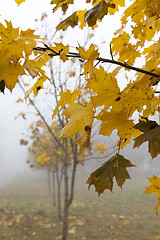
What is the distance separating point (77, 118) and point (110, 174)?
11.2 inches

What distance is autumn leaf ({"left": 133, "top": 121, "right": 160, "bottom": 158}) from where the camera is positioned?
79 centimetres

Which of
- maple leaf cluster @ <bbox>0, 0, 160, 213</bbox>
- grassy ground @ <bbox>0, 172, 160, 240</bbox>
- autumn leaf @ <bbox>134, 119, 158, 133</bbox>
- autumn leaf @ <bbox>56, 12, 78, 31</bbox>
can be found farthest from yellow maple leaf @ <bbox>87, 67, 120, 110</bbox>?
grassy ground @ <bbox>0, 172, 160, 240</bbox>

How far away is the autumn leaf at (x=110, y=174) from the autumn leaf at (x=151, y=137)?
129mm

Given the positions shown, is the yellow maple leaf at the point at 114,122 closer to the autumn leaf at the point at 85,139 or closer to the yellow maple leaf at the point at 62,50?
the autumn leaf at the point at 85,139

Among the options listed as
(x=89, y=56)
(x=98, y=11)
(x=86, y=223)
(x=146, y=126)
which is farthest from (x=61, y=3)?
(x=86, y=223)

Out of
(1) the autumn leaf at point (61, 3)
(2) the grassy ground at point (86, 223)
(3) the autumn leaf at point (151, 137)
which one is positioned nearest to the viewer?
(3) the autumn leaf at point (151, 137)

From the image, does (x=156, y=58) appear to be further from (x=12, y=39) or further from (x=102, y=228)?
(x=102, y=228)

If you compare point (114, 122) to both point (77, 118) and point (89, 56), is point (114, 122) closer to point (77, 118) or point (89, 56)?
point (77, 118)

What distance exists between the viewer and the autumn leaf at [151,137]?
2.60ft

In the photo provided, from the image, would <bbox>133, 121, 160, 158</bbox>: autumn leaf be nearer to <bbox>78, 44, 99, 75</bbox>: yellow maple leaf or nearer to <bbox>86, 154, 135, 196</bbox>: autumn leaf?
<bbox>86, 154, 135, 196</bbox>: autumn leaf

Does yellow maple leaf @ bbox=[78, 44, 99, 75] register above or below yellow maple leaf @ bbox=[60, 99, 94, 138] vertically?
above

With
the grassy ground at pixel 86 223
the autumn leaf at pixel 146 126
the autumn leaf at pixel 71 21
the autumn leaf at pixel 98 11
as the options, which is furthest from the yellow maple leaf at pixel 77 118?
the grassy ground at pixel 86 223

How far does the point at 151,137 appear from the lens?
0.81 metres

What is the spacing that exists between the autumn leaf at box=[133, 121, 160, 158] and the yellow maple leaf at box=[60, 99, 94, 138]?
0.20m
